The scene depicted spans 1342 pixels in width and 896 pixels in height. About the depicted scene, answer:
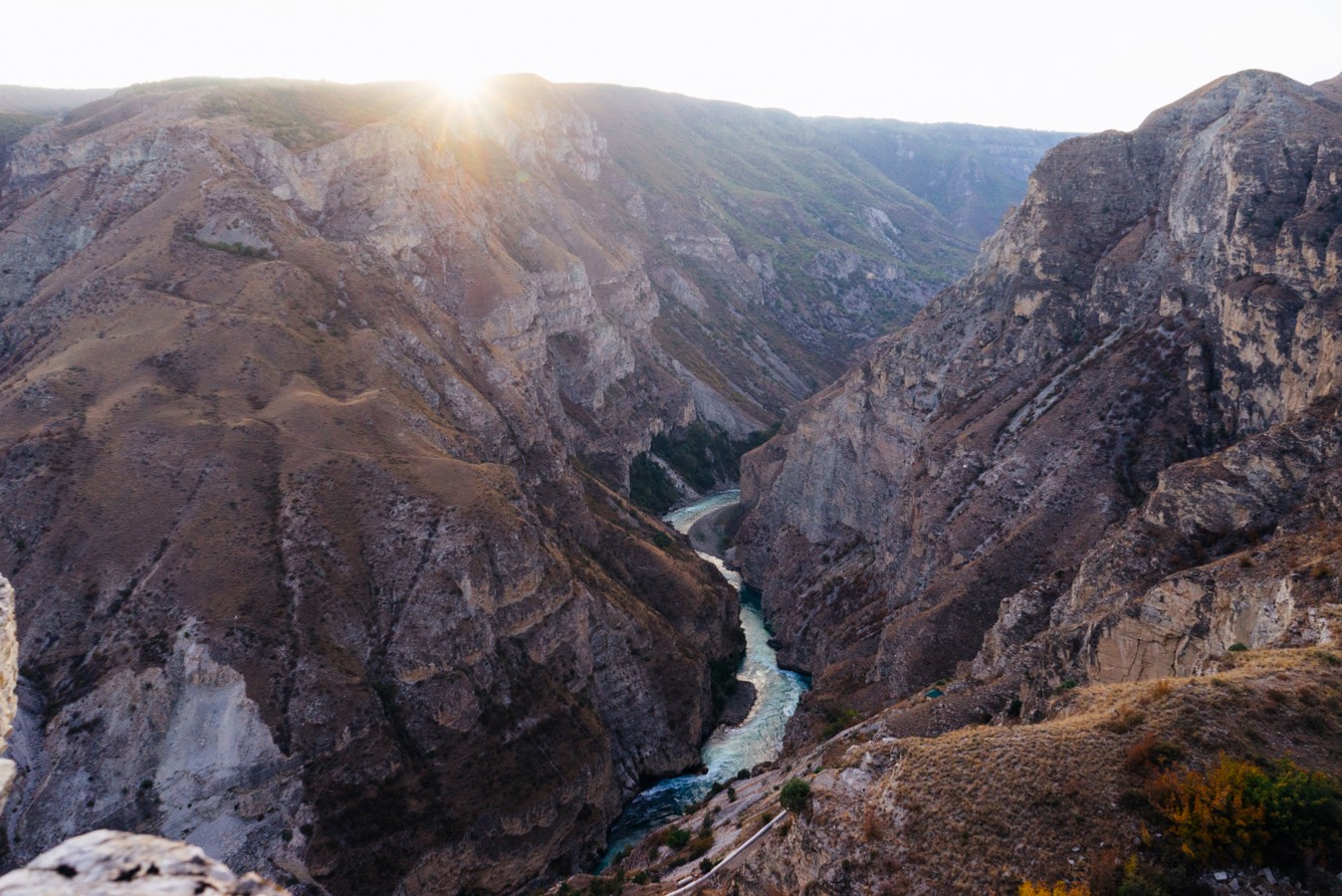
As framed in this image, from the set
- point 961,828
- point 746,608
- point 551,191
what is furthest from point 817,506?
→ point 551,191

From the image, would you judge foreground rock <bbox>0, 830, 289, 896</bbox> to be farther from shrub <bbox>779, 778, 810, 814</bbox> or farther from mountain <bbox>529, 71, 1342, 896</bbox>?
shrub <bbox>779, 778, 810, 814</bbox>

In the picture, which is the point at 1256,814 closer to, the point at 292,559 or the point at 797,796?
the point at 797,796

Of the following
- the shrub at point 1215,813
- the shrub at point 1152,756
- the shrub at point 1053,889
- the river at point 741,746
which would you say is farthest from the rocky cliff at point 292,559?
the shrub at point 1215,813

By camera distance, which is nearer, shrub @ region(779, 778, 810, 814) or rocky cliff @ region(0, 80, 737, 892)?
shrub @ region(779, 778, 810, 814)

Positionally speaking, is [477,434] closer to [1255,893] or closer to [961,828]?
[961,828]

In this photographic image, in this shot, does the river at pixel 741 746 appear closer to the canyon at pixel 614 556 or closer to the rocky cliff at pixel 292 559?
the canyon at pixel 614 556

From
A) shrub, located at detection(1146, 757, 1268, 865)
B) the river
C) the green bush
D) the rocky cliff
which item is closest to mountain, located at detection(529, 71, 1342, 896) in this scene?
shrub, located at detection(1146, 757, 1268, 865)
